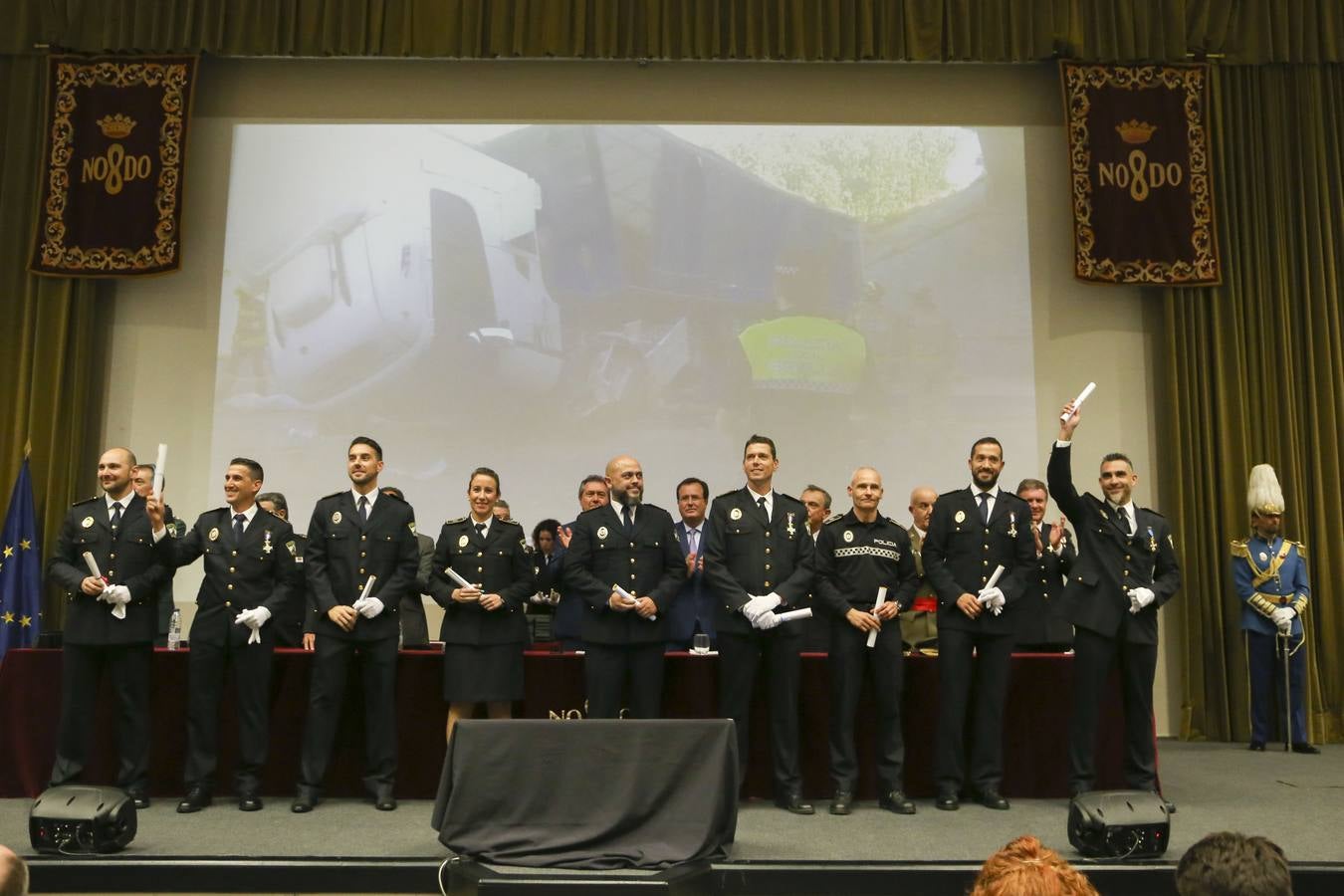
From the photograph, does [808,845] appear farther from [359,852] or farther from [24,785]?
[24,785]

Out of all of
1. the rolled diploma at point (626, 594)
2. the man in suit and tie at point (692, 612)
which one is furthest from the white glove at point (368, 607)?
the man in suit and tie at point (692, 612)

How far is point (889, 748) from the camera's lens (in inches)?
210

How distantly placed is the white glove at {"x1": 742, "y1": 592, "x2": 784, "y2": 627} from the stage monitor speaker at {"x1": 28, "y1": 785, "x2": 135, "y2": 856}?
2490mm

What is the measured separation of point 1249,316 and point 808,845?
17.6 ft

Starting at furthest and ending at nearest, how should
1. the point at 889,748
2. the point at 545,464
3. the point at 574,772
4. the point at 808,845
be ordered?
the point at 545,464 < the point at 889,748 < the point at 808,845 < the point at 574,772

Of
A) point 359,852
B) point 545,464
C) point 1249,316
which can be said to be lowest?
point 359,852

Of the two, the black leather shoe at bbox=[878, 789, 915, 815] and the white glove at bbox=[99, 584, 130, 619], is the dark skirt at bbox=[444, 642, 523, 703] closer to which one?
the white glove at bbox=[99, 584, 130, 619]

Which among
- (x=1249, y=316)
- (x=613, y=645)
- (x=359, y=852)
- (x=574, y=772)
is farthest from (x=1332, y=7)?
(x=359, y=852)

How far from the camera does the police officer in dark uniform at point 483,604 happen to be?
5371 millimetres

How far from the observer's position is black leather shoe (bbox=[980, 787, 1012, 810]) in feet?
17.3

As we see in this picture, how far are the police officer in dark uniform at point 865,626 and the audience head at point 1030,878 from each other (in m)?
3.50

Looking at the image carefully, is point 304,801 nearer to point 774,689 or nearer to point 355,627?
point 355,627

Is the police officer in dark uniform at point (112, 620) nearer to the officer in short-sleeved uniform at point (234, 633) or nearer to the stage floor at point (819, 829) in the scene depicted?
the officer in short-sleeved uniform at point (234, 633)

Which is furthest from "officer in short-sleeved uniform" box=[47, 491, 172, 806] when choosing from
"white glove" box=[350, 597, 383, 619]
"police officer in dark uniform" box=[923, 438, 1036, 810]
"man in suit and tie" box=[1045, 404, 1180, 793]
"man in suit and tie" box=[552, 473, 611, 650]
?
"man in suit and tie" box=[1045, 404, 1180, 793]
